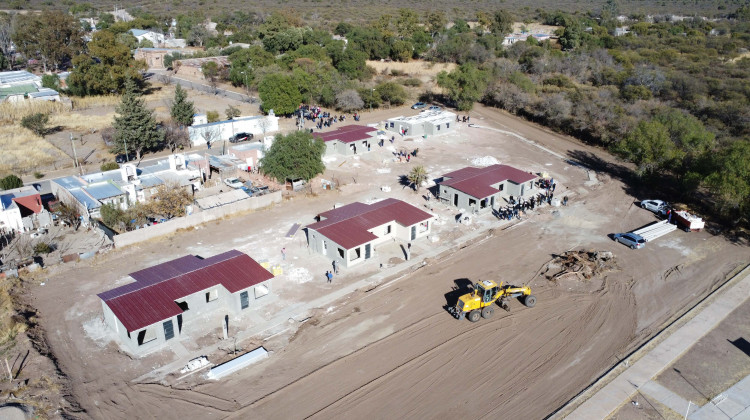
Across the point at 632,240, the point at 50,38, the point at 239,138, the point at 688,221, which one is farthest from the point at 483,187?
the point at 50,38

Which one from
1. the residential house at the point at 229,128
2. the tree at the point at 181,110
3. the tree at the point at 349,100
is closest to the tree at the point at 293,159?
the residential house at the point at 229,128

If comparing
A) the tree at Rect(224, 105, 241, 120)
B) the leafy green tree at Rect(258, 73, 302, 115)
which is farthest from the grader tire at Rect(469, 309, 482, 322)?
the tree at Rect(224, 105, 241, 120)

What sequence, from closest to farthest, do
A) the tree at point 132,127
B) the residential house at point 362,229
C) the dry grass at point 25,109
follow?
the residential house at point 362,229 → the tree at point 132,127 → the dry grass at point 25,109

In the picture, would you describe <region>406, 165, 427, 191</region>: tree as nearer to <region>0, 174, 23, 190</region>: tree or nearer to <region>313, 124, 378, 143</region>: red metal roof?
<region>313, 124, 378, 143</region>: red metal roof

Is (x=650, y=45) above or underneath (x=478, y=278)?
above

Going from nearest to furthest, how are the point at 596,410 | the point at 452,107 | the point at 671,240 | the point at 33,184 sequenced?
the point at 596,410 < the point at 671,240 < the point at 33,184 < the point at 452,107

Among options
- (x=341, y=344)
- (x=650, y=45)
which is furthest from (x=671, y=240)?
(x=650, y=45)

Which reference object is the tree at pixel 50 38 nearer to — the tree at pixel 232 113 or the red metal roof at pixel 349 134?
the tree at pixel 232 113

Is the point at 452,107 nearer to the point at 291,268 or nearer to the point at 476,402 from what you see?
the point at 291,268
